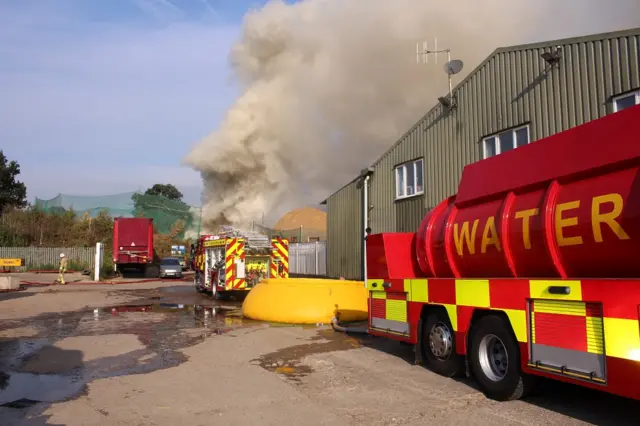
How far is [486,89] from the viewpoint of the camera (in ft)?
42.3

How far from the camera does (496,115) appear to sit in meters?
12.6

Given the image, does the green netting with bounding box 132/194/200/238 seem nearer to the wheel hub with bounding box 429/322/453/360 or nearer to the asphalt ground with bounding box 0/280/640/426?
the asphalt ground with bounding box 0/280/640/426

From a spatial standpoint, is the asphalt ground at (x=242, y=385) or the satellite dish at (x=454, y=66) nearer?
the asphalt ground at (x=242, y=385)

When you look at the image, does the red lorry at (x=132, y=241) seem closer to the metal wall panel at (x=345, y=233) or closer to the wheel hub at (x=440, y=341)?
the metal wall panel at (x=345, y=233)

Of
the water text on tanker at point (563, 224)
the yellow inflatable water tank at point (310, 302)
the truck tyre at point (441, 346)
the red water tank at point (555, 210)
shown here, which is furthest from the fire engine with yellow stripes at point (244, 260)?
the water text on tanker at point (563, 224)

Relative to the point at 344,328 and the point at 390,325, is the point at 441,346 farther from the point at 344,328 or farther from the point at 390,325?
the point at 344,328

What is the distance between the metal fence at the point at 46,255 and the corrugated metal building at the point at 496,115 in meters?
26.4

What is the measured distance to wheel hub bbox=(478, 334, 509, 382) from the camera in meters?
5.67

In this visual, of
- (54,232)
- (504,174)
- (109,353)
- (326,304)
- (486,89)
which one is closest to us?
(504,174)

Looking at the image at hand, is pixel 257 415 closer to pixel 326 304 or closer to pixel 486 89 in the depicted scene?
pixel 326 304

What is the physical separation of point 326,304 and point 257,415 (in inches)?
254

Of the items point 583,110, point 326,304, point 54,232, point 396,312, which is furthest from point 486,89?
point 54,232

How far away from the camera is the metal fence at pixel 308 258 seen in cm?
2677

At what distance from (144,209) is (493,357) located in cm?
4651
